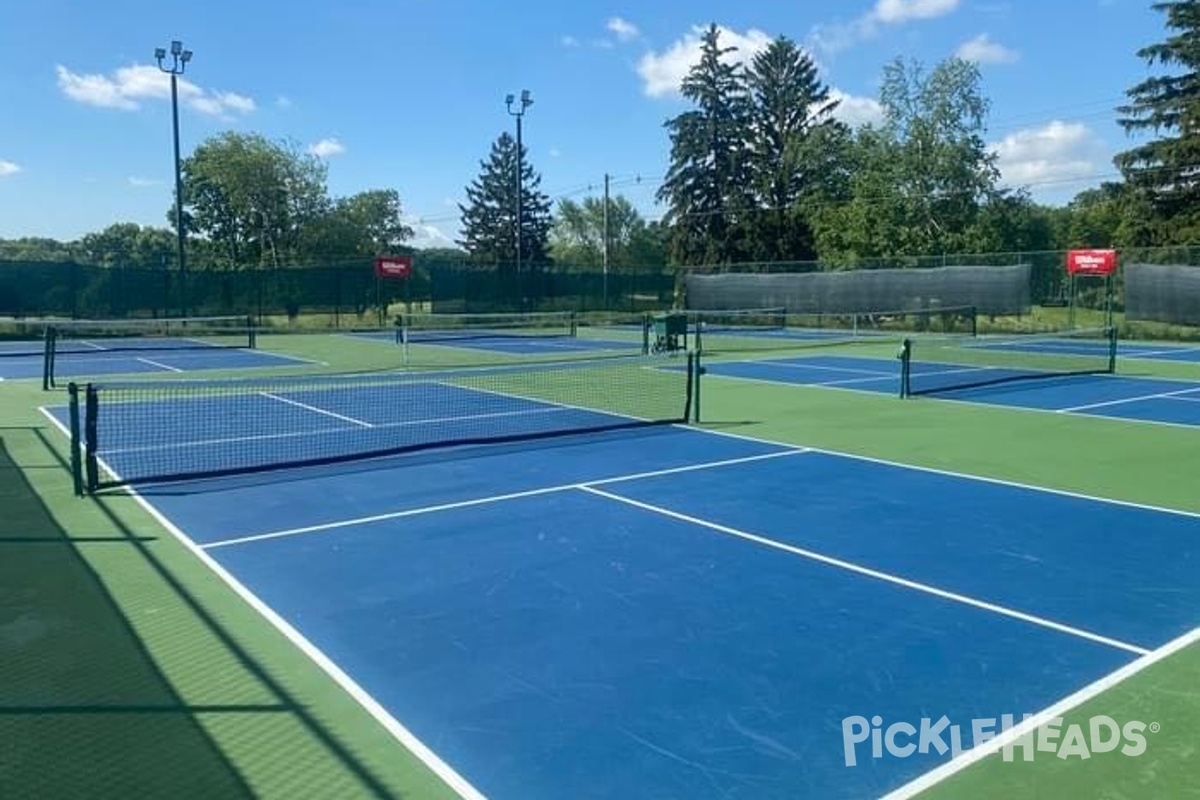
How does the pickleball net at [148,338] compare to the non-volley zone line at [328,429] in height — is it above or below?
above

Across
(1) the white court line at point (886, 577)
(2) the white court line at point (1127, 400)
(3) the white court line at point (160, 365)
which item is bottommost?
(1) the white court line at point (886, 577)

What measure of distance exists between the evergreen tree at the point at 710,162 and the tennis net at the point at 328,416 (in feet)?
149

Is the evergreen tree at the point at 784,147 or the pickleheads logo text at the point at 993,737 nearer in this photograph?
the pickleheads logo text at the point at 993,737

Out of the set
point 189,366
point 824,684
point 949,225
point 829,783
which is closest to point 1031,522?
point 824,684

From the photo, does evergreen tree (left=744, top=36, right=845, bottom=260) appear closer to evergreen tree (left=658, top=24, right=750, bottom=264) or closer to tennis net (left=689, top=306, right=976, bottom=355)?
evergreen tree (left=658, top=24, right=750, bottom=264)

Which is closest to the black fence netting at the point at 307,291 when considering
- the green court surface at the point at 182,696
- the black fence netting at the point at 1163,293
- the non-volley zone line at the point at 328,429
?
the black fence netting at the point at 1163,293

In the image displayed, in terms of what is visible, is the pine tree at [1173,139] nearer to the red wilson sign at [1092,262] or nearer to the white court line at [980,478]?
the red wilson sign at [1092,262]

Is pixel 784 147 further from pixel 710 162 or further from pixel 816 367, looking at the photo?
pixel 816 367

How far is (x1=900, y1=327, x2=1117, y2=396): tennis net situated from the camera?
57.2ft

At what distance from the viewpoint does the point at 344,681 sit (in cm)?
471

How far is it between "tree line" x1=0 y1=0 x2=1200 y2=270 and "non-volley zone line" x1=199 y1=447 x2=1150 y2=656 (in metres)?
36.5

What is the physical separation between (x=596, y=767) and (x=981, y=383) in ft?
50.8

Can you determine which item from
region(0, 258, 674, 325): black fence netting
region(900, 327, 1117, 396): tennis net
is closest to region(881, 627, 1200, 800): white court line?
region(900, 327, 1117, 396): tennis net

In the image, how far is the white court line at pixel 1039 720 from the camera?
148 inches
